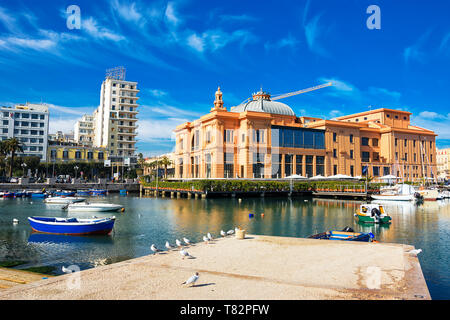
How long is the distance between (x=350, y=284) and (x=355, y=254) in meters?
5.55

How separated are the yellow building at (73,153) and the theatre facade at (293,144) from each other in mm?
32932

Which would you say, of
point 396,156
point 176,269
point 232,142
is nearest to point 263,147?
point 232,142

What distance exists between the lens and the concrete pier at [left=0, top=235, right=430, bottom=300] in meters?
11.4

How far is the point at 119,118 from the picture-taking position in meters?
126

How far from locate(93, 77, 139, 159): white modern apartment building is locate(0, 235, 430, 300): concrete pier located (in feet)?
375

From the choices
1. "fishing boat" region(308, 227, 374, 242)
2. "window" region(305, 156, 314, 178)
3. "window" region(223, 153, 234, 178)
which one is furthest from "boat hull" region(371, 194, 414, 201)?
"fishing boat" region(308, 227, 374, 242)

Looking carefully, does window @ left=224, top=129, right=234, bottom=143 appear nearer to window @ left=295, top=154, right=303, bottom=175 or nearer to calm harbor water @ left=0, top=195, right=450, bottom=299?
window @ left=295, top=154, right=303, bottom=175

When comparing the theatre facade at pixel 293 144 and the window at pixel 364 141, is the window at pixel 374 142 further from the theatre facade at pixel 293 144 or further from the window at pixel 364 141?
the window at pixel 364 141

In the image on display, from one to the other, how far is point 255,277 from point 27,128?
4779 inches

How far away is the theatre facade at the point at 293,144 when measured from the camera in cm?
8531

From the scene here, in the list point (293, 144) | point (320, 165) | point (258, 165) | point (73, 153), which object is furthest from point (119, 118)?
point (320, 165)

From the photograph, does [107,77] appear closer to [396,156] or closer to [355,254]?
[396,156]

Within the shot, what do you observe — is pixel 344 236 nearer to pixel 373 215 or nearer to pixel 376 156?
pixel 373 215

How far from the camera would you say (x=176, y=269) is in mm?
14562
